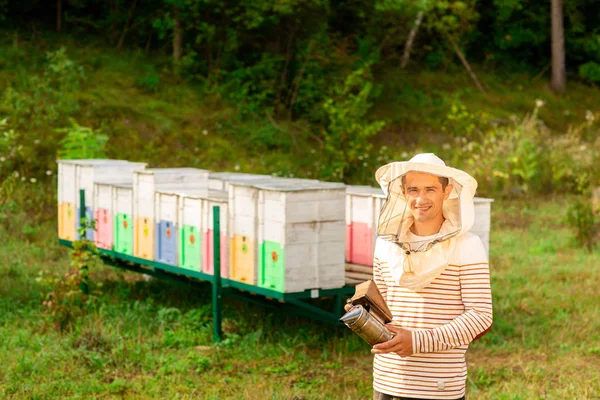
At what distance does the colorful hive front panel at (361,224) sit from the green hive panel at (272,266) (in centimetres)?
117

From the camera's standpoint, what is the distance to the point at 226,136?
65.5ft

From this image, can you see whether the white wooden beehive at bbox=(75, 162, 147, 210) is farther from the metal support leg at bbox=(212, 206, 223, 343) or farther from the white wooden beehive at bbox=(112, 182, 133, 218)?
the metal support leg at bbox=(212, 206, 223, 343)

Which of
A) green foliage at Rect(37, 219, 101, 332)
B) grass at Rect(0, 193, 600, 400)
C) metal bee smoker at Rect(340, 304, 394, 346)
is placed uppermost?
metal bee smoker at Rect(340, 304, 394, 346)

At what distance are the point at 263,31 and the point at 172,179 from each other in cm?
1300

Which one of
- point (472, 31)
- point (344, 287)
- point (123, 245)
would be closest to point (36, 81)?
point (123, 245)

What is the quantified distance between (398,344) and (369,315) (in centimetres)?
17

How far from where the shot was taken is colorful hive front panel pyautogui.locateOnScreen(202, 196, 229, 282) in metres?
8.36

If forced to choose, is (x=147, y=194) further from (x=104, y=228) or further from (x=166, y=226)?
(x=104, y=228)

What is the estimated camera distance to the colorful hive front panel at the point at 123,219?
9.74 m

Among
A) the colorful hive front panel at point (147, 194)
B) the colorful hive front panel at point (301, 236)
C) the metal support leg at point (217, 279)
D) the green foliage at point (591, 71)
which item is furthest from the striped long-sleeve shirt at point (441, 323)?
the green foliage at point (591, 71)

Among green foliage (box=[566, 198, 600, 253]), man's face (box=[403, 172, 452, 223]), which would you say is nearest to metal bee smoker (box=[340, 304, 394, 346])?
man's face (box=[403, 172, 452, 223])

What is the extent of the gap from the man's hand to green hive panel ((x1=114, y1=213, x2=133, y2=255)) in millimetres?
6565

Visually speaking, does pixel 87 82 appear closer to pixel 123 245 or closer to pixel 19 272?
pixel 19 272

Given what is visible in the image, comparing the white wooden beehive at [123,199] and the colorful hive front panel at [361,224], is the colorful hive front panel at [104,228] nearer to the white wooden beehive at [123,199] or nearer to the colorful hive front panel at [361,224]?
the white wooden beehive at [123,199]
